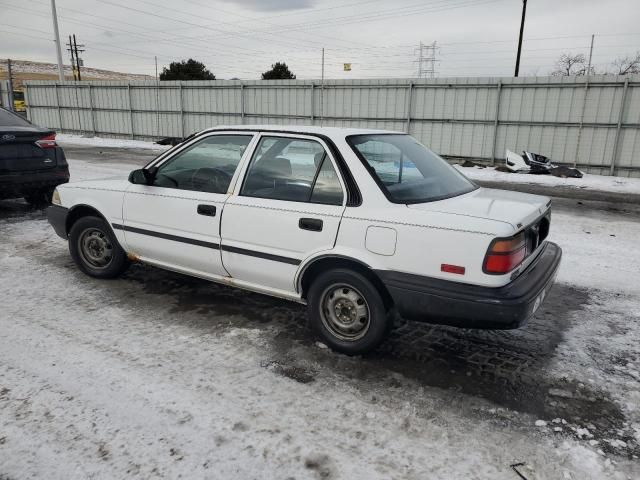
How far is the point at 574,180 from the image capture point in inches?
531

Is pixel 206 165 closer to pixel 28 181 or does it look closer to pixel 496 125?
pixel 28 181

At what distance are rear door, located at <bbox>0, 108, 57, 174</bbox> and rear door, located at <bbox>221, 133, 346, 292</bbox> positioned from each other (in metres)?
4.83

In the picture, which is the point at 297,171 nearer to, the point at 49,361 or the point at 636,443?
the point at 49,361

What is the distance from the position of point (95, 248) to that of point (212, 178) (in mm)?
1685

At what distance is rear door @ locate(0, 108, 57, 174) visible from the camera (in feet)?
22.3

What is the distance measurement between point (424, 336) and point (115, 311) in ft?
8.45

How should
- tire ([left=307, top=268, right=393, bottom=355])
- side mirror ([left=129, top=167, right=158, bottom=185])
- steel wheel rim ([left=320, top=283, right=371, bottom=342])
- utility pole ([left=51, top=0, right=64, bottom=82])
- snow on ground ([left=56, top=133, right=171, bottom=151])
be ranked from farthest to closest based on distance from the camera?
utility pole ([left=51, top=0, right=64, bottom=82]) < snow on ground ([left=56, top=133, right=171, bottom=151]) < side mirror ([left=129, top=167, right=158, bottom=185]) < steel wheel rim ([left=320, top=283, right=371, bottom=342]) < tire ([left=307, top=268, right=393, bottom=355])

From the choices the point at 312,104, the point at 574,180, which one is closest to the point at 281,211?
the point at 574,180

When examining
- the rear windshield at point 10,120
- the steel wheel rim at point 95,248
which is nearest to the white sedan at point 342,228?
the steel wheel rim at point 95,248

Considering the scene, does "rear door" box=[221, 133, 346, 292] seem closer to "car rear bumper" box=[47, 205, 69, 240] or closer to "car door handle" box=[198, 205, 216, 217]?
"car door handle" box=[198, 205, 216, 217]

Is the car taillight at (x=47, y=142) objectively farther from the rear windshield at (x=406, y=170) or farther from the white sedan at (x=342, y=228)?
the rear windshield at (x=406, y=170)

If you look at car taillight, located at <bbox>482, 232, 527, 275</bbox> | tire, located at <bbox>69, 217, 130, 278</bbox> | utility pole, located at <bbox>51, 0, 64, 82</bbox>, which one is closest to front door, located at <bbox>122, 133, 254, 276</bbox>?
tire, located at <bbox>69, 217, 130, 278</bbox>

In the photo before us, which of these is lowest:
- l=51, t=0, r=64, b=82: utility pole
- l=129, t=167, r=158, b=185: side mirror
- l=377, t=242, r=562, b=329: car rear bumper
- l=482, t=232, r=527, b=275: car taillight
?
l=377, t=242, r=562, b=329: car rear bumper

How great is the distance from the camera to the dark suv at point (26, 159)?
681 centimetres
